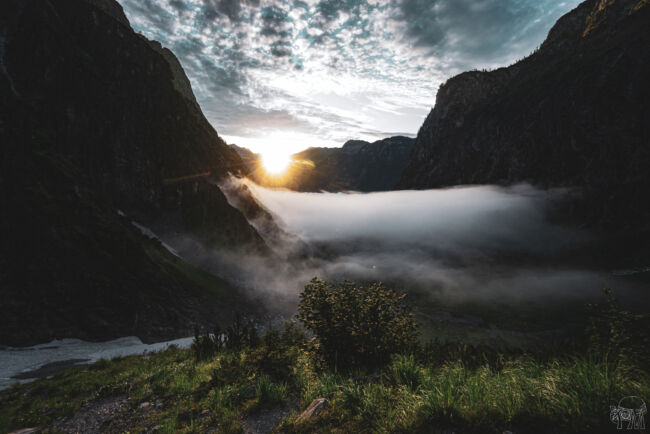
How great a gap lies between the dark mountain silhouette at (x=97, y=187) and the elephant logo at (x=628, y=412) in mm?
48277

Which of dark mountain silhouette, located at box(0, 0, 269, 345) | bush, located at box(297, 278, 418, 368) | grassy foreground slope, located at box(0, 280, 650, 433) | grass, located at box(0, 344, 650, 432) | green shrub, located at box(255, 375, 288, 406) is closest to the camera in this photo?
grass, located at box(0, 344, 650, 432)

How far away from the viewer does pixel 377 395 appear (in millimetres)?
5762

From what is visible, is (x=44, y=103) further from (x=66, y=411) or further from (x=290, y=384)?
(x=290, y=384)

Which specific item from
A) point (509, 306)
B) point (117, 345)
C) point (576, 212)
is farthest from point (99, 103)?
point (576, 212)

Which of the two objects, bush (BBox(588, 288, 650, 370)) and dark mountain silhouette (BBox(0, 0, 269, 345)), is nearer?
bush (BBox(588, 288, 650, 370))

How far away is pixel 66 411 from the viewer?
909 cm

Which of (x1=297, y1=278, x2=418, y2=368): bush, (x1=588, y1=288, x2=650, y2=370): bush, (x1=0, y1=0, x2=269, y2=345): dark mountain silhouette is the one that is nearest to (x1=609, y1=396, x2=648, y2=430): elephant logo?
(x1=588, y1=288, x2=650, y2=370): bush

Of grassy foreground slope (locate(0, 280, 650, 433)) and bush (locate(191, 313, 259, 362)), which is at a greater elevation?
grassy foreground slope (locate(0, 280, 650, 433))

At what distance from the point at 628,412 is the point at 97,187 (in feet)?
322

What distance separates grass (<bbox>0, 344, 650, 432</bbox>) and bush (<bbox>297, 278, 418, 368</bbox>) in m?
0.57

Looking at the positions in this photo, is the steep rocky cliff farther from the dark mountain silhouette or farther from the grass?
Result: the grass

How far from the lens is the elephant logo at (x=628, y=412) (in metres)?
3.20

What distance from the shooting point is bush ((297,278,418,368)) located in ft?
25.8

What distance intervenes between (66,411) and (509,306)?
20745cm
